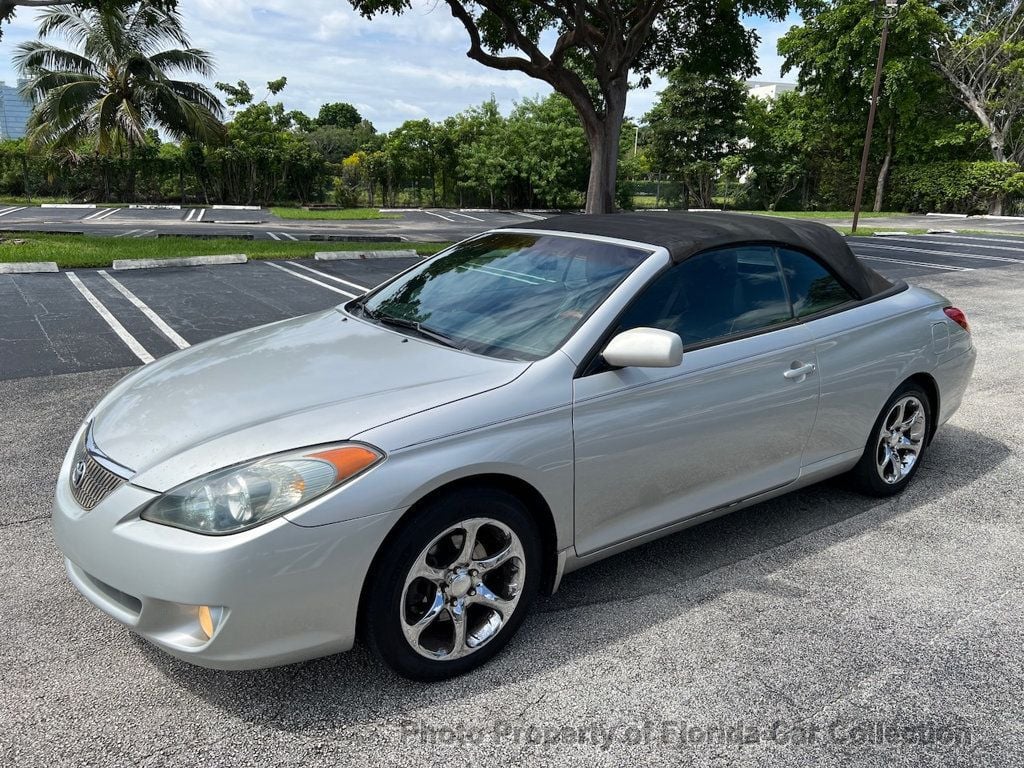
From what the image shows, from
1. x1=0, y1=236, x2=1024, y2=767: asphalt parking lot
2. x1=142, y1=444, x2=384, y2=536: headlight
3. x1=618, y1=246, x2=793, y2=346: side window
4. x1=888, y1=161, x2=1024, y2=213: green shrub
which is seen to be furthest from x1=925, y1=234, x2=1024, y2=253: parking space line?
x1=142, y1=444, x2=384, y2=536: headlight

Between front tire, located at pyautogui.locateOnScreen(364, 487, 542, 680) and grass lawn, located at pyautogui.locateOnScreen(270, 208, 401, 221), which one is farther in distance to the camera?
grass lawn, located at pyautogui.locateOnScreen(270, 208, 401, 221)

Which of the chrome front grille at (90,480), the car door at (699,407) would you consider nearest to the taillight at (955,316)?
the car door at (699,407)

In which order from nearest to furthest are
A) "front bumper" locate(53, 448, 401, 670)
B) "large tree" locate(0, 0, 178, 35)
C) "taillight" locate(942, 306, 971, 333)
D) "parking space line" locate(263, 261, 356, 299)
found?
"front bumper" locate(53, 448, 401, 670) < "taillight" locate(942, 306, 971, 333) < "parking space line" locate(263, 261, 356, 299) < "large tree" locate(0, 0, 178, 35)

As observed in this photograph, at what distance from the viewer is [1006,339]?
8508 mm

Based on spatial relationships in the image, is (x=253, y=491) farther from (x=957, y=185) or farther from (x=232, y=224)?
(x=957, y=185)

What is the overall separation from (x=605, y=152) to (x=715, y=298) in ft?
54.3

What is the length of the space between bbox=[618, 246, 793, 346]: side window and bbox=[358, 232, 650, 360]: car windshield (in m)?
0.17

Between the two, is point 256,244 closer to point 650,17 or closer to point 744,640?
point 650,17

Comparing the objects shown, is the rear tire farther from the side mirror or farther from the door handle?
the side mirror

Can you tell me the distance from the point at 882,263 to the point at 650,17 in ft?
24.3

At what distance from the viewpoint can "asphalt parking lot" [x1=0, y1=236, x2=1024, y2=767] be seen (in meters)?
2.43

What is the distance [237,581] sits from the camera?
2.28 metres

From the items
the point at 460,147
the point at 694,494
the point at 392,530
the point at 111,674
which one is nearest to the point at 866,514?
the point at 694,494

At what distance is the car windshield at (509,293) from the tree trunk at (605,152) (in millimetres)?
15332
